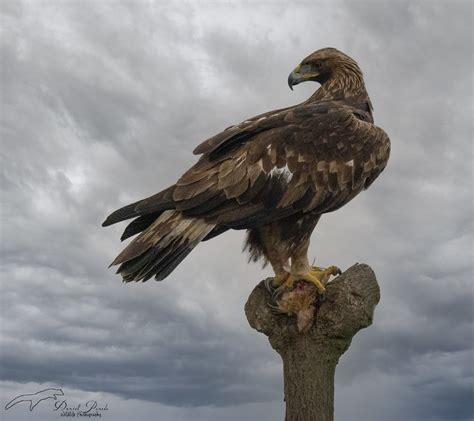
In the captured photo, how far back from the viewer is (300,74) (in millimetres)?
8281

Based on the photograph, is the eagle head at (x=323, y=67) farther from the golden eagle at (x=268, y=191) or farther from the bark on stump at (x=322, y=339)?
the bark on stump at (x=322, y=339)

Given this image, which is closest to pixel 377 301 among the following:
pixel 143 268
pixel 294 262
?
pixel 294 262

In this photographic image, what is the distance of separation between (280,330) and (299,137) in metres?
2.06

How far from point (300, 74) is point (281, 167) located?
2397mm

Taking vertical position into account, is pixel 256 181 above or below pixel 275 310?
above

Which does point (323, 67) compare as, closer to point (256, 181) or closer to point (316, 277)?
point (256, 181)

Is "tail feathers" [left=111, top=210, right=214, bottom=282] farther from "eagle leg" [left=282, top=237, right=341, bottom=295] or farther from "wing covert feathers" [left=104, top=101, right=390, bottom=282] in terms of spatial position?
"eagle leg" [left=282, top=237, right=341, bottom=295]

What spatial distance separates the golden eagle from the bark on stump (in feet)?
0.88

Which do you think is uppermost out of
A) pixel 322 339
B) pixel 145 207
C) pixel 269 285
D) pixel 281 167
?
pixel 281 167

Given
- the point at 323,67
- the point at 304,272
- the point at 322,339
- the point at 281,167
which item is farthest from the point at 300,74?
the point at 322,339

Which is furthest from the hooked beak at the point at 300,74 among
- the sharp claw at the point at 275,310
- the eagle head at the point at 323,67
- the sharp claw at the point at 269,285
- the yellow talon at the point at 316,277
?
the sharp claw at the point at 275,310

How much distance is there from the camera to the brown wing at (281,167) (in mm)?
6203

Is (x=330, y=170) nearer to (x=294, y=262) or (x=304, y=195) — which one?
(x=304, y=195)

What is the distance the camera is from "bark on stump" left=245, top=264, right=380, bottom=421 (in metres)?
5.95
